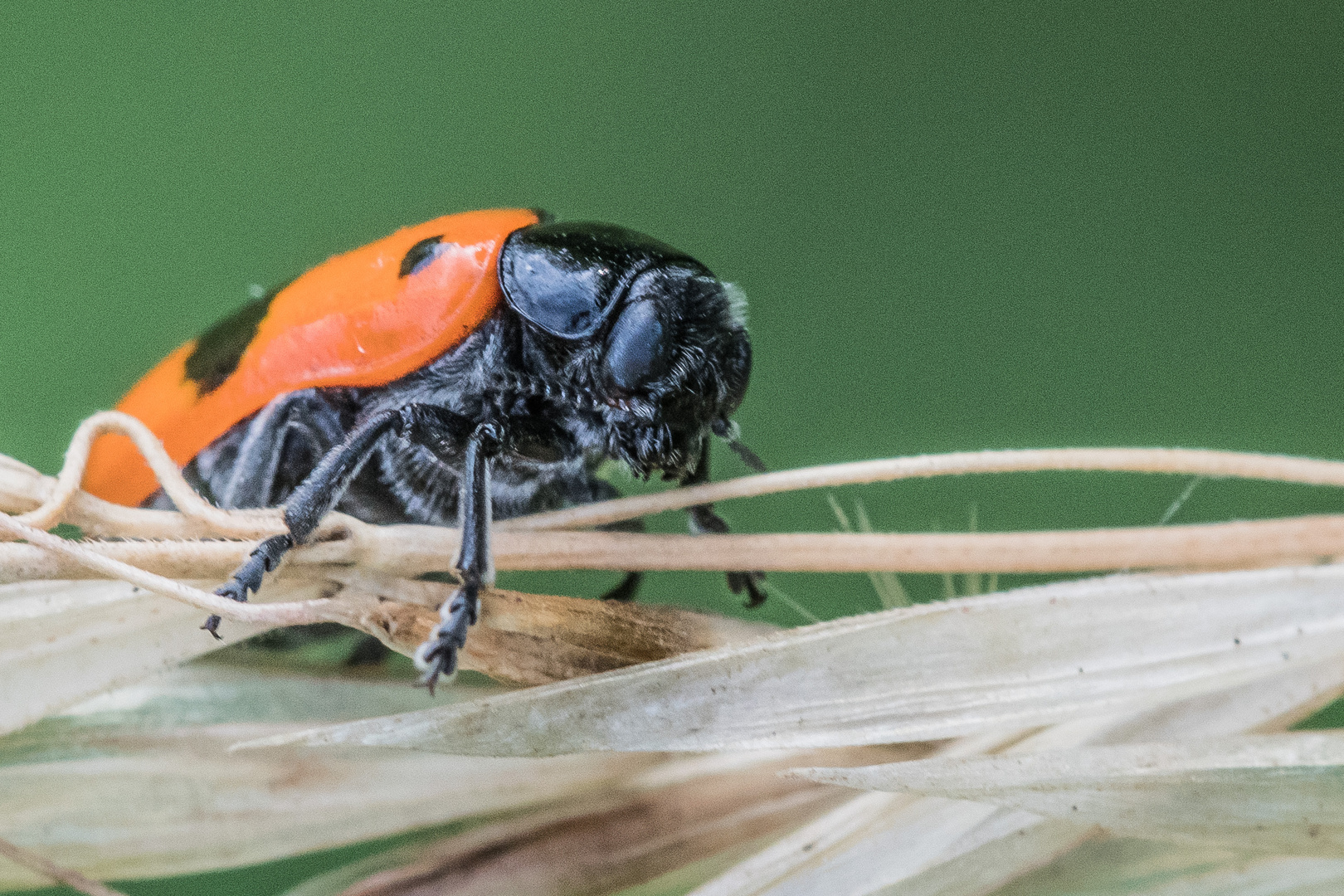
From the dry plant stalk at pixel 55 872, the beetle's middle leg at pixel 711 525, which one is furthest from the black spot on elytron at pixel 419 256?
the dry plant stalk at pixel 55 872

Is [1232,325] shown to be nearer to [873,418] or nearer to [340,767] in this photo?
[873,418]

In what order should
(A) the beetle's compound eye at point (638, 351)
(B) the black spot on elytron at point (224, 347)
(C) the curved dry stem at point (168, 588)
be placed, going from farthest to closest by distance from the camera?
(B) the black spot on elytron at point (224, 347)
(A) the beetle's compound eye at point (638, 351)
(C) the curved dry stem at point (168, 588)

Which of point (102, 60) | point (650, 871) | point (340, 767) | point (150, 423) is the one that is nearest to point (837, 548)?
point (650, 871)

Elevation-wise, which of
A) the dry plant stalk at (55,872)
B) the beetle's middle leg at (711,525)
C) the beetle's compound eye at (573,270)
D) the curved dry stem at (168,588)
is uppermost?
the beetle's compound eye at (573,270)

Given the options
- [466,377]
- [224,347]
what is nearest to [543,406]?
[466,377]

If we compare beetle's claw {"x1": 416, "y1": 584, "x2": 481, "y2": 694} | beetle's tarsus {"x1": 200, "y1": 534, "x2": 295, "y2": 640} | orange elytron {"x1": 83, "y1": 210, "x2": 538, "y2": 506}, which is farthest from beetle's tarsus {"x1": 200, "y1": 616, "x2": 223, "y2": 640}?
orange elytron {"x1": 83, "y1": 210, "x2": 538, "y2": 506}

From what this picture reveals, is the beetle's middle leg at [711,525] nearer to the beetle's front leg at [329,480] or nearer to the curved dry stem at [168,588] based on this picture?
the beetle's front leg at [329,480]

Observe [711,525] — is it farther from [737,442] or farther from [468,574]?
[468,574]

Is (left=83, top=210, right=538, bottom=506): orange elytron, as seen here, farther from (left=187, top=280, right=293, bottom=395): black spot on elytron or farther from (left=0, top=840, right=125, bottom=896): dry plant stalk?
(left=0, top=840, right=125, bottom=896): dry plant stalk
